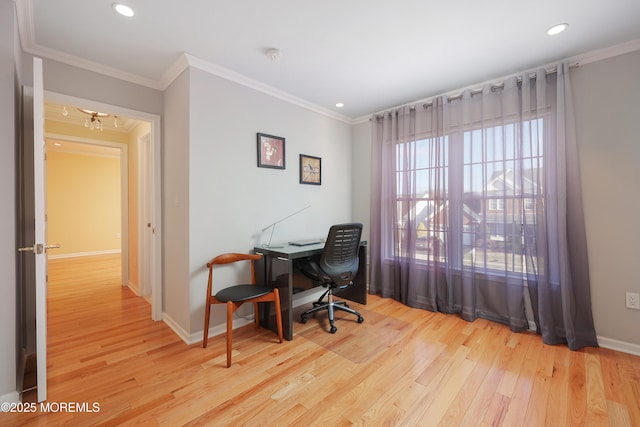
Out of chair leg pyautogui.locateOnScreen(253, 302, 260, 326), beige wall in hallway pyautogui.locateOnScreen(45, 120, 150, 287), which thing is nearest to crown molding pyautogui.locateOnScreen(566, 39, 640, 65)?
chair leg pyautogui.locateOnScreen(253, 302, 260, 326)

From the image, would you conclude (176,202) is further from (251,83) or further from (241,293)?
(251,83)

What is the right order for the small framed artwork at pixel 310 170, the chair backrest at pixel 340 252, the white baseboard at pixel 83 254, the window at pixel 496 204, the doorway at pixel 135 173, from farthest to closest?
the white baseboard at pixel 83 254 < the small framed artwork at pixel 310 170 < the doorway at pixel 135 173 < the window at pixel 496 204 < the chair backrest at pixel 340 252

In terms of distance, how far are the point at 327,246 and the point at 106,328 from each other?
7.46ft

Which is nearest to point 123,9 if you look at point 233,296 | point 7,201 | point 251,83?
point 251,83

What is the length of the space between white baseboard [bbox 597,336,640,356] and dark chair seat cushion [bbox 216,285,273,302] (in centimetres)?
278

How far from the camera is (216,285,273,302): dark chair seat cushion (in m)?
2.12

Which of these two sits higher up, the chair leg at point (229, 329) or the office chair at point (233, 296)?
the office chair at point (233, 296)

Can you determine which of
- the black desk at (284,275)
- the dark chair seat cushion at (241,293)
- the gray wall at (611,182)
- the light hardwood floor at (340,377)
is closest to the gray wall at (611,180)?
the gray wall at (611,182)

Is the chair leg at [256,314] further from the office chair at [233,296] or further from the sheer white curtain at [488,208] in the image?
the sheer white curtain at [488,208]

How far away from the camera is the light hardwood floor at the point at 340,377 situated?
150cm

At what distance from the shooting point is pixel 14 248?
A: 158cm

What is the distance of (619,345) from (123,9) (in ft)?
14.3

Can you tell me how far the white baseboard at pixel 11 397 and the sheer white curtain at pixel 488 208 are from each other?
10.6 ft

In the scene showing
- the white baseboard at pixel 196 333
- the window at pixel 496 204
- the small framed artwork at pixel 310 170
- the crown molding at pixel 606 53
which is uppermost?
the crown molding at pixel 606 53
